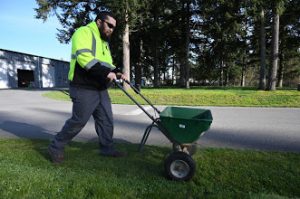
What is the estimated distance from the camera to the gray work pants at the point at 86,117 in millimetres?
4562

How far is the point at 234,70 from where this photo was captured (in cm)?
4684

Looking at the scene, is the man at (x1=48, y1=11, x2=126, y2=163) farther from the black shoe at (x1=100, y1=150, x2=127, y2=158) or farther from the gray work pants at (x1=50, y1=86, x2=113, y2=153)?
the black shoe at (x1=100, y1=150, x2=127, y2=158)

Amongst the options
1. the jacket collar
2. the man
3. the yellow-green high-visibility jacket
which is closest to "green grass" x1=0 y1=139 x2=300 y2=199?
the man

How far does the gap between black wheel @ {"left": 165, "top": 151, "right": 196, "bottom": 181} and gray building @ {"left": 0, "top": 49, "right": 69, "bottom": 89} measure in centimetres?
4016

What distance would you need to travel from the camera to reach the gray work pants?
15.0ft

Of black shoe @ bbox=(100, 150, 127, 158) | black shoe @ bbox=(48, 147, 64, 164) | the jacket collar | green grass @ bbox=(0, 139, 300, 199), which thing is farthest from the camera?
black shoe @ bbox=(100, 150, 127, 158)

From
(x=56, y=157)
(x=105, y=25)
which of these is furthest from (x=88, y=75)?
(x=56, y=157)

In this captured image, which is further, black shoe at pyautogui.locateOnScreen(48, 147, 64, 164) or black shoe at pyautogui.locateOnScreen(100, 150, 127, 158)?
black shoe at pyautogui.locateOnScreen(100, 150, 127, 158)

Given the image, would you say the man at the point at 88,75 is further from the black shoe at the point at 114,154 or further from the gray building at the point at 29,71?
the gray building at the point at 29,71

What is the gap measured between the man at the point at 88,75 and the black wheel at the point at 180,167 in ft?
4.48

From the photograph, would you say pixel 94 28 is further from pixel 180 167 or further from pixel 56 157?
pixel 180 167

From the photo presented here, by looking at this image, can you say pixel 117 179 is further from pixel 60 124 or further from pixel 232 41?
pixel 232 41

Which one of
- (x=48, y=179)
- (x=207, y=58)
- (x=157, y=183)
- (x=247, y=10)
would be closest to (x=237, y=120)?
(x=157, y=183)

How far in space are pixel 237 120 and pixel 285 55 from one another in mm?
33345
